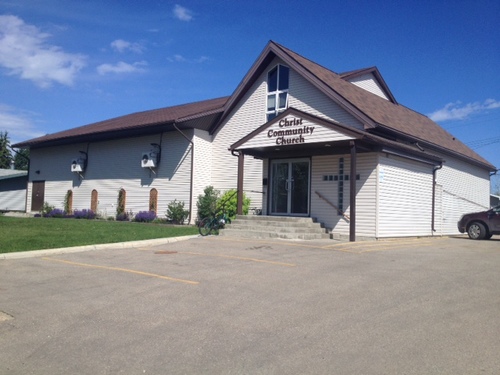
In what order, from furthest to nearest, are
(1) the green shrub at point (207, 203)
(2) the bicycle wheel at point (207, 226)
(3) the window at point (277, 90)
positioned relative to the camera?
(1) the green shrub at point (207, 203) < (3) the window at point (277, 90) < (2) the bicycle wheel at point (207, 226)

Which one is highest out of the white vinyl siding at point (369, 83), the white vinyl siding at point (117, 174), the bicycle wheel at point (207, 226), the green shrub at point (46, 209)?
the white vinyl siding at point (369, 83)

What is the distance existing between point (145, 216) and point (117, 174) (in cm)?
387

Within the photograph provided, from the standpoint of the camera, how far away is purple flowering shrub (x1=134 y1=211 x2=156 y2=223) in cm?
2319

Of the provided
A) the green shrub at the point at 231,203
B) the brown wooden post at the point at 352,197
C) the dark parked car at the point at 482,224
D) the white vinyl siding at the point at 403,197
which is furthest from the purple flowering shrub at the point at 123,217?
the dark parked car at the point at 482,224

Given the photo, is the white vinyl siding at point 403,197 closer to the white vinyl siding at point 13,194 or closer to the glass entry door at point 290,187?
the glass entry door at point 290,187

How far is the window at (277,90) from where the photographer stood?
67.5 ft

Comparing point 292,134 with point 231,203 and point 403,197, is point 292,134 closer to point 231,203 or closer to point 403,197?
point 403,197

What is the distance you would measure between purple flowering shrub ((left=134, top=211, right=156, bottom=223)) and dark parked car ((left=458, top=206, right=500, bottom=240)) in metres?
13.9

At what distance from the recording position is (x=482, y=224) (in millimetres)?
17938

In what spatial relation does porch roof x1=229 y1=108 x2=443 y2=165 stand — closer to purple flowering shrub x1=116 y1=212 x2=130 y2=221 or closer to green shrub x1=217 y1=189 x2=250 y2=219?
green shrub x1=217 y1=189 x2=250 y2=219

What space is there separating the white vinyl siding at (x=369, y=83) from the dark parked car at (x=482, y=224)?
352 inches

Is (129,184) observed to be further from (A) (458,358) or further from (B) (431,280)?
(A) (458,358)

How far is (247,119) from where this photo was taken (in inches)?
857

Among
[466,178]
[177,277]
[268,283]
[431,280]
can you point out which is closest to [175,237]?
[177,277]
